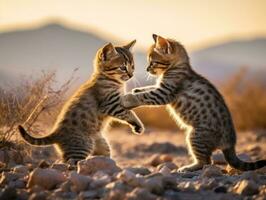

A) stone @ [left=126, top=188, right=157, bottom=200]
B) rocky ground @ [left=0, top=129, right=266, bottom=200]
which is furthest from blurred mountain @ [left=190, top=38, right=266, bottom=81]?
stone @ [left=126, top=188, right=157, bottom=200]

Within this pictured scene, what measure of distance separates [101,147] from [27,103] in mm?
1436

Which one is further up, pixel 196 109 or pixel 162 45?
pixel 162 45

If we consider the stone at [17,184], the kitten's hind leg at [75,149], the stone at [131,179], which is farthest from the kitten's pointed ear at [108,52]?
the stone at [131,179]

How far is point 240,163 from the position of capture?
975 centimetres

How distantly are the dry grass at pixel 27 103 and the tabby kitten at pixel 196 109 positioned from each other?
131 centimetres

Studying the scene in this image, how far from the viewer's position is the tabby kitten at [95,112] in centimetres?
954

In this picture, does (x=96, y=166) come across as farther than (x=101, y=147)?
No

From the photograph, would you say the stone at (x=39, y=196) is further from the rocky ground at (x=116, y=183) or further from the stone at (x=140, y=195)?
the stone at (x=140, y=195)

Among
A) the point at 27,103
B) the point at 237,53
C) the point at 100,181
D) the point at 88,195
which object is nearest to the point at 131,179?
the point at 100,181

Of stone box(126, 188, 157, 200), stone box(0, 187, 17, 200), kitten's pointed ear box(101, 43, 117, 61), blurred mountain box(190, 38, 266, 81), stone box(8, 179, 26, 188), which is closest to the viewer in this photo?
stone box(126, 188, 157, 200)

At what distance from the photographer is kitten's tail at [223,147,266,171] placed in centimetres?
938

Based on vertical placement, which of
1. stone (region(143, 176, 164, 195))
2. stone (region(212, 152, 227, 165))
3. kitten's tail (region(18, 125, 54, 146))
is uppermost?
kitten's tail (region(18, 125, 54, 146))

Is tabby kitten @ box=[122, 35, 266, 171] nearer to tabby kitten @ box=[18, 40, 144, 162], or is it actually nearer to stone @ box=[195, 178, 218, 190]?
tabby kitten @ box=[18, 40, 144, 162]

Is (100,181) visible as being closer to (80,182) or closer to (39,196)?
(80,182)
